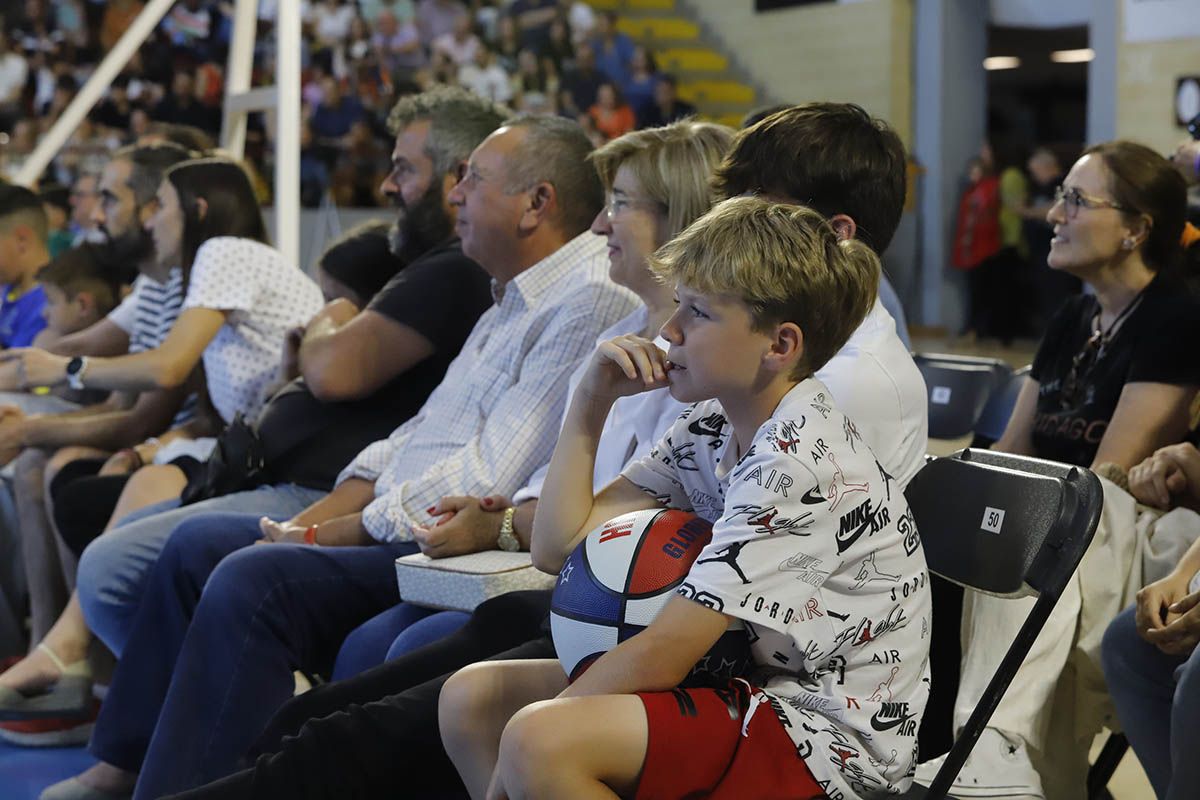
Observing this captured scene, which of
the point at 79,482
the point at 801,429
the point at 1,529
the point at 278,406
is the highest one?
the point at 801,429

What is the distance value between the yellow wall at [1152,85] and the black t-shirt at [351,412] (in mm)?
7828

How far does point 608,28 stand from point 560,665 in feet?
41.2

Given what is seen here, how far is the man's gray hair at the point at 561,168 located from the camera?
2.79 metres

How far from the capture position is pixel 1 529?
4.23 metres

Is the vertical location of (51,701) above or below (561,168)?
below

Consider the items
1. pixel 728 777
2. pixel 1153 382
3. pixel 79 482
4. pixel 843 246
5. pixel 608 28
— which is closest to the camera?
pixel 728 777

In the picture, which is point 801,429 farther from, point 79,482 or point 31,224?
point 31,224

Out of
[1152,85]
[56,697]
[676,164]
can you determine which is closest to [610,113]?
[1152,85]

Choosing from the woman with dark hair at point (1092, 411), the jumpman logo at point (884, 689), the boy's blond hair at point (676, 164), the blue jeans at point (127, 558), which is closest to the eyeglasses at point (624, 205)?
the boy's blond hair at point (676, 164)

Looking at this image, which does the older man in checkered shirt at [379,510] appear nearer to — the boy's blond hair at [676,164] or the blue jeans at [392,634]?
the blue jeans at [392,634]

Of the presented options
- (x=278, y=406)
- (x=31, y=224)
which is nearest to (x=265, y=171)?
(x=31, y=224)

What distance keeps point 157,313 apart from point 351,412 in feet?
3.49

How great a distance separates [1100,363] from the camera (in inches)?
109

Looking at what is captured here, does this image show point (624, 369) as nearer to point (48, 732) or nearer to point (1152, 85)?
point (48, 732)
